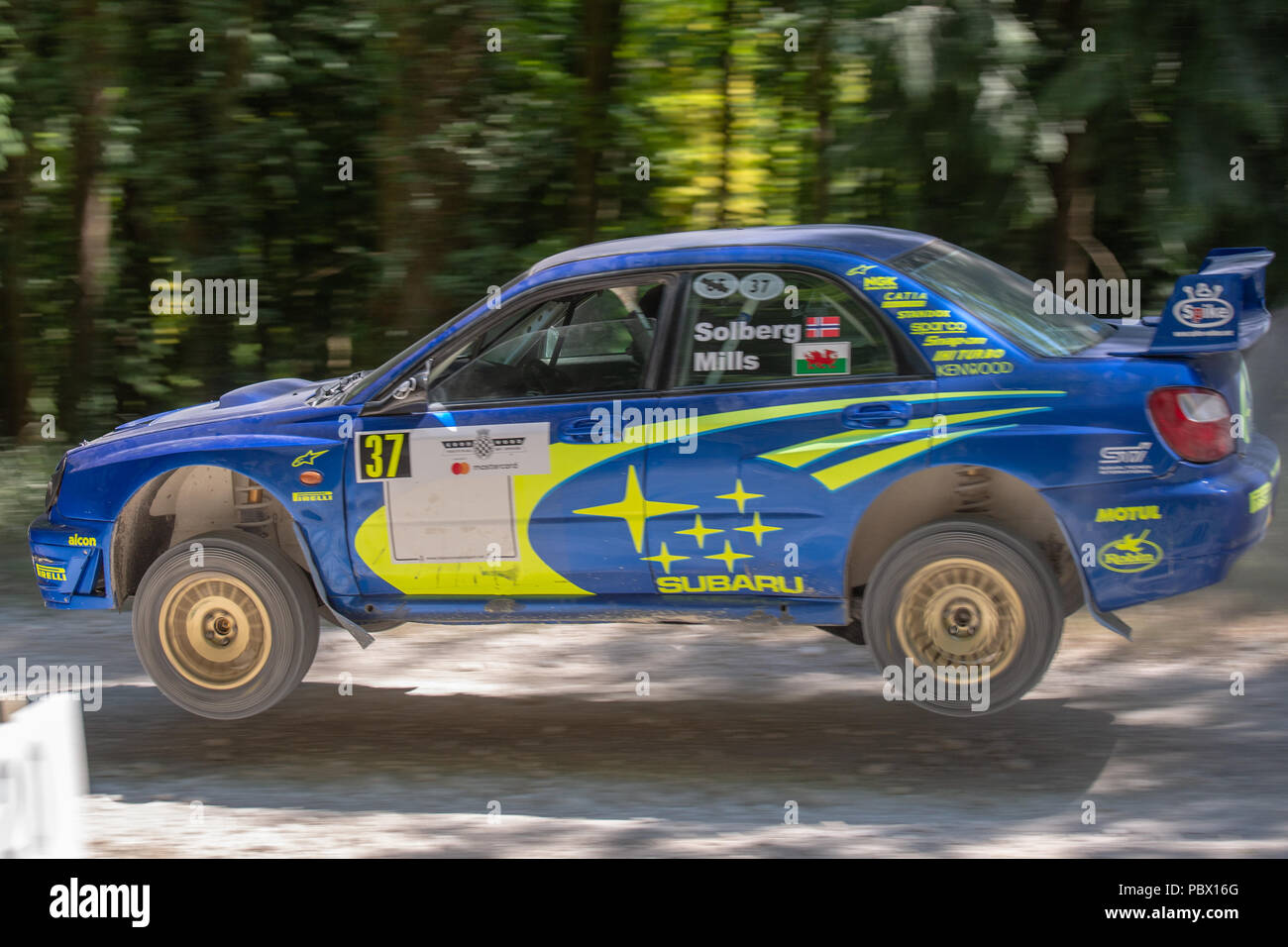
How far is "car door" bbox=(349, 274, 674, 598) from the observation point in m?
5.70

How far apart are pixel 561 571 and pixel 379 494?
78cm

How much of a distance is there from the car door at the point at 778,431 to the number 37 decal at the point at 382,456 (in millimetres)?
996

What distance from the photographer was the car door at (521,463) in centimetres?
570

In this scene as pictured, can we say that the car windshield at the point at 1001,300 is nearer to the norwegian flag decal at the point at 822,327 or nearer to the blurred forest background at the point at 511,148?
the norwegian flag decal at the point at 822,327

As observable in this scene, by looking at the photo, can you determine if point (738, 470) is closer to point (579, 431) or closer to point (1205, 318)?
point (579, 431)

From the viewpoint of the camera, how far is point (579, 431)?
5691 mm

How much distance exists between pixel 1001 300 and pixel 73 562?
3905 millimetres

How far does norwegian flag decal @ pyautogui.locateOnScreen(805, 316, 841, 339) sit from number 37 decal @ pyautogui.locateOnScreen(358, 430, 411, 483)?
1.61 metres

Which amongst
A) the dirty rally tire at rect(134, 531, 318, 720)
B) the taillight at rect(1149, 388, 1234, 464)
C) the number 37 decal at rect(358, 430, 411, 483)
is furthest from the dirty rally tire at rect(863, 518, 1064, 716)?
the dirty rally tire at rect(134, 531, 318, 720)

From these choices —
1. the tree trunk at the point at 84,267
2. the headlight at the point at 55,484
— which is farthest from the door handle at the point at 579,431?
the tree trunk at the point at 84,267

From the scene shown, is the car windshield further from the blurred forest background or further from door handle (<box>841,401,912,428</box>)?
the blurred forest background

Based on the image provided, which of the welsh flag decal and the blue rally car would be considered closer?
the blue rally car

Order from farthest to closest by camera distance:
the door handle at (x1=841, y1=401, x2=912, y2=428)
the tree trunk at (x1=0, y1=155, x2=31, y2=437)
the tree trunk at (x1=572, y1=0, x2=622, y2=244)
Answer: the tree trunk at (x1=0, y1=155, x2=31, y2=437) < the tree trunk at (x1=572, y1=0, x2=622, y2=244) < the door handle at (x1=841, y1=401, x2=912, y2=428)

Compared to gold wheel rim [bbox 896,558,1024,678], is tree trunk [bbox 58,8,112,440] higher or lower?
higher
